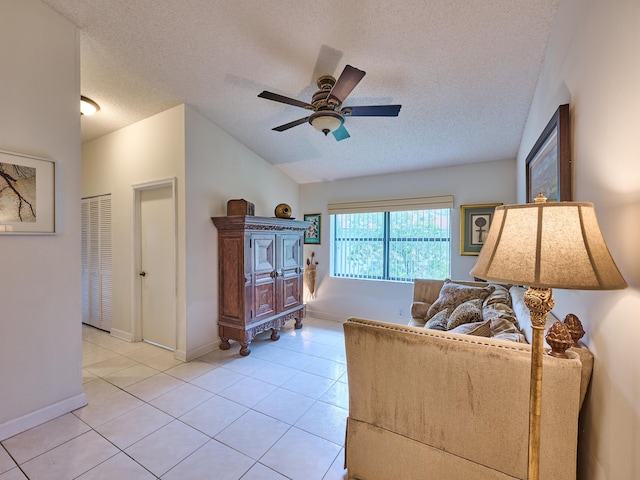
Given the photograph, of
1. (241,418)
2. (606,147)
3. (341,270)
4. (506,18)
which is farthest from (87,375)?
(506,18)

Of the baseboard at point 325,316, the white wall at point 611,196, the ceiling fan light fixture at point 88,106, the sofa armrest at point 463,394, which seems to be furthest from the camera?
the baseboard at point 325,316

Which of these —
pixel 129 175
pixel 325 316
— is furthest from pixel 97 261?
pixel 325 316

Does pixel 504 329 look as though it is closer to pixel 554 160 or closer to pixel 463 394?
pixel 463 394

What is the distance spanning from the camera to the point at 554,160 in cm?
168

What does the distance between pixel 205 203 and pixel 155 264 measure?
39.2 inches

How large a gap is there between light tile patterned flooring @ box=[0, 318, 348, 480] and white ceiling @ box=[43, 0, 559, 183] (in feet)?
8.85

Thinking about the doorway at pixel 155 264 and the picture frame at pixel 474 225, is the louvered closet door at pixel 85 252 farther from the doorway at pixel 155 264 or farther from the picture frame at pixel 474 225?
the picture frame at pixel 474 225

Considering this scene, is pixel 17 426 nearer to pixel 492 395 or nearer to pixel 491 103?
pixel 492 395

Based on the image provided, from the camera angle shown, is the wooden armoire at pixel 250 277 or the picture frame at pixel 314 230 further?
the picture frame at pixel 314 230

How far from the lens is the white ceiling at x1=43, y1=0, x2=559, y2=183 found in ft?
6.21

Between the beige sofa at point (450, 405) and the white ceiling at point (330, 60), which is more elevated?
the white ceiling at point (330, 60)

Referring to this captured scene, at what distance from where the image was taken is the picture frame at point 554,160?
146 cm

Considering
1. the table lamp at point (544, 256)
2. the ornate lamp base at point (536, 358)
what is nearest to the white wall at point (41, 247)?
the table lamp at point (544, 256)

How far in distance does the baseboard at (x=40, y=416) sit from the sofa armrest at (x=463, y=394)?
2252 mm
